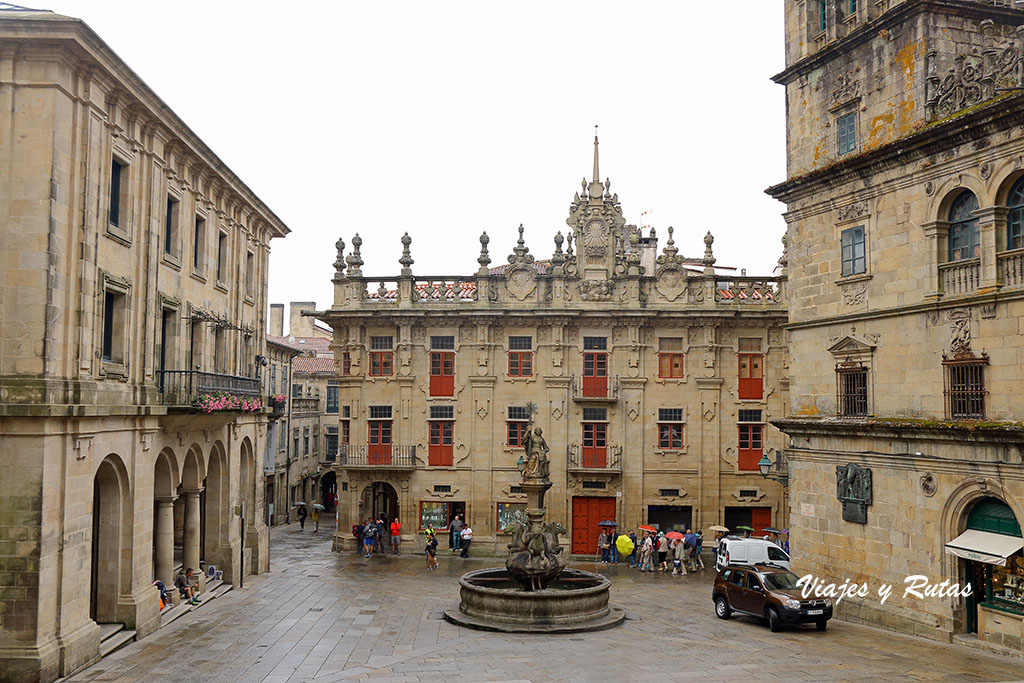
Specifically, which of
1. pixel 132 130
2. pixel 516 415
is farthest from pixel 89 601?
pixel 516 415

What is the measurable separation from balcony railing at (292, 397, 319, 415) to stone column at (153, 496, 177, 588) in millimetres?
30139

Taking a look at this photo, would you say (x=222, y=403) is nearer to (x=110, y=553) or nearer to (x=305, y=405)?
(x=110, y=553)

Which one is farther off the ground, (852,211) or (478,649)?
(852,211)

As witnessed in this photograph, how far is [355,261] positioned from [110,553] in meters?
21.9

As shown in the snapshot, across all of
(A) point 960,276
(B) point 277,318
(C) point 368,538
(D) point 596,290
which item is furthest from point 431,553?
(B) point 277,318

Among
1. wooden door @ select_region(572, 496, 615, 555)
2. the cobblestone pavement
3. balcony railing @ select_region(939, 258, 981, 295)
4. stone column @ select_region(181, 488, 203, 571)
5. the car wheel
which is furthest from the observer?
wooden door @ select_region(572, 496, 615, 555)

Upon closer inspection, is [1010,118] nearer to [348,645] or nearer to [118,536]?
[348,645]

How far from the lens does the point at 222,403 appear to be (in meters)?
24.4

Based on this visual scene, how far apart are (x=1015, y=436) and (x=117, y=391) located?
19837mm

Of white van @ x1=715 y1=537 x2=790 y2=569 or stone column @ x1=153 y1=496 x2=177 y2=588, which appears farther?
white van @ x1=715 y1=537 x2=790 y2=569

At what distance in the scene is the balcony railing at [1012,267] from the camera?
61.4 ft

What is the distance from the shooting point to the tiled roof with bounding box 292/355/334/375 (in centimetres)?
6012

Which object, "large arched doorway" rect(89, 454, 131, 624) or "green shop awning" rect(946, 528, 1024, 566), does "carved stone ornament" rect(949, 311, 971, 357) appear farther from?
"large arched doorway" rect(89, 454, 131, 624)

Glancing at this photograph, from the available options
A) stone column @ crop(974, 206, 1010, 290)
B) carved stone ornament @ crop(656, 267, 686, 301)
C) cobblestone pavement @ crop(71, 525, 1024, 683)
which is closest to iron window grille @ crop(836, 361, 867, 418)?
stone column @ crop(974, 206, 1010, 290)
